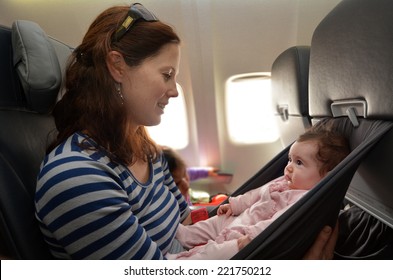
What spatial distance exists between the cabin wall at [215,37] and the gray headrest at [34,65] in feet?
0.74

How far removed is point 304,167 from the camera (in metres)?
1.01

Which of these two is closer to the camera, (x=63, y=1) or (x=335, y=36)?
(x=335, y=36)

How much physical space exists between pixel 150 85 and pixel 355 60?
529 millimetres

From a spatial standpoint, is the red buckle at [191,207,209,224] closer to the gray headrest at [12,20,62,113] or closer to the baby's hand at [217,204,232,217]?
the baby's hand at [217,204,232,217]

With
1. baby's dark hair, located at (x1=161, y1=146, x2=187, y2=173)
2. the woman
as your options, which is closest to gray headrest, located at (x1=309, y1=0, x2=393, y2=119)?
the woman

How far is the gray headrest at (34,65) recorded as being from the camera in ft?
2.65

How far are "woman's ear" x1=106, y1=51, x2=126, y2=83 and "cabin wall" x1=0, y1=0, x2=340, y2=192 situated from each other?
1.05 feet

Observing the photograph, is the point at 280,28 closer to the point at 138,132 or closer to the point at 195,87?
the point at 195,87

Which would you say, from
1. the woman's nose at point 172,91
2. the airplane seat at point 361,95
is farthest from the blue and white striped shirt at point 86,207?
the airplane seat at point 361,95

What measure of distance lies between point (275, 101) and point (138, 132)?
2.75 feet
